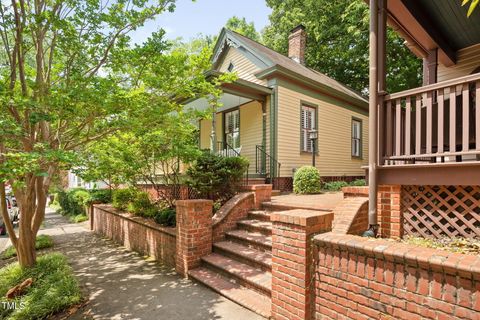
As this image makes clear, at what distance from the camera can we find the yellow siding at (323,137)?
379 inches

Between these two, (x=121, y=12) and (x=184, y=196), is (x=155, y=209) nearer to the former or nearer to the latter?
(x=184, y=196)

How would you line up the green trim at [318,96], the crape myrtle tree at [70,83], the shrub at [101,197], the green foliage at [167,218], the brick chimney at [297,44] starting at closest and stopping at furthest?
the crape myrtle tree at [70,83]
the green foliage at [167,218]
the green trim at [318,96]
the shrub at [101,197]
the brick chimney at [297,44]

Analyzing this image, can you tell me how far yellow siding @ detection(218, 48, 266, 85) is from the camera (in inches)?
430

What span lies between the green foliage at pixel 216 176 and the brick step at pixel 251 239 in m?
1.53

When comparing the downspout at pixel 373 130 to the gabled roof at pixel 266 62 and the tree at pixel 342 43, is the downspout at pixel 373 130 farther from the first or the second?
the tree at pixel 342 43

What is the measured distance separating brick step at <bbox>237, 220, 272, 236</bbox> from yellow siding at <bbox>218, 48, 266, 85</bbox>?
6512mm

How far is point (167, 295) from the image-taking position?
412 cm

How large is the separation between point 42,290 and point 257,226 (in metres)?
3.65

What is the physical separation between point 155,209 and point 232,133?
16.5 ft

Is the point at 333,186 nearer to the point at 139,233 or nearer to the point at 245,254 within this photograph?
the point at 245,254

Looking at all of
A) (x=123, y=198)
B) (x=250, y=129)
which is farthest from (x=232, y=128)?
(x=123, y=198)

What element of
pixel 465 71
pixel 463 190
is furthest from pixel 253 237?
pixel 465 71

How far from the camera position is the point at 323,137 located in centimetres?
1120

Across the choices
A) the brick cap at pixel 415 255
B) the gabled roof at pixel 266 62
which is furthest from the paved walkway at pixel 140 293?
the gabled roof at pixel 266 62
